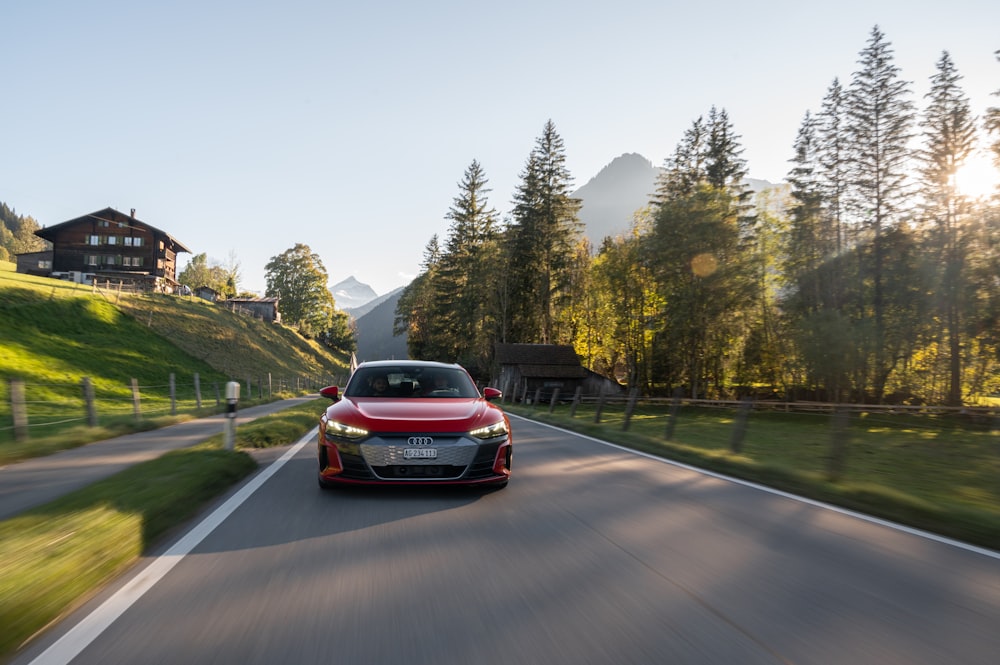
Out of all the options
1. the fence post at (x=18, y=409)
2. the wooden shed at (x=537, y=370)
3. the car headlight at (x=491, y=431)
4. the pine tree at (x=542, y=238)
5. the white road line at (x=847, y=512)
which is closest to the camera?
the white road line at (x=847, y=512)

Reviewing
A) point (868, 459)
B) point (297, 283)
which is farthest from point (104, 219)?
point (868, 459)

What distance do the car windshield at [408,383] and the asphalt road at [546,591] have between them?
1.81m

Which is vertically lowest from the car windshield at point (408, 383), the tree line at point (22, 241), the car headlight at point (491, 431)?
the car headlight at point (491, 431)

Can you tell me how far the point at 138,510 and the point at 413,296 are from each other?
74.4 meters

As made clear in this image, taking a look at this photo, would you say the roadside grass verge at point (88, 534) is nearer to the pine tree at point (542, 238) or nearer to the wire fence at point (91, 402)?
the wire fence at point (91, 402)

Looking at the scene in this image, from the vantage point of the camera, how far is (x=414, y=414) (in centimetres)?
652

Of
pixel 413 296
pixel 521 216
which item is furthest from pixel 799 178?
pixel 413 296

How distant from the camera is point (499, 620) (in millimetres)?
3174

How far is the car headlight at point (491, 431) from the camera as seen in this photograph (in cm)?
640

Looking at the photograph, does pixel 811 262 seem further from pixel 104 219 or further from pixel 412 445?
pixel 104 219

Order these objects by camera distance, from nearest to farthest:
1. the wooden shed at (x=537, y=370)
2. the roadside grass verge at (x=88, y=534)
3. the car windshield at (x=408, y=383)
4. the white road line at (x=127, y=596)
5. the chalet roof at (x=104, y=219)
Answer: the white road line at (x=127, y=596) → the roadside grass verge at (x=88, y=534) → the car windshield at (x=408, y=383) → the wooden shed at (x=537, y=370) → the chalet roof at (x=104, y=219)

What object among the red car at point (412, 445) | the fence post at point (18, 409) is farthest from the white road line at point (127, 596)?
the fence post at point (18, 409)

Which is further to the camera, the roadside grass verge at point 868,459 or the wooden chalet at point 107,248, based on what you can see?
the wooden chalet at point 107,248

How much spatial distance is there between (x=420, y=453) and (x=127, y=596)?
2.95 meters
